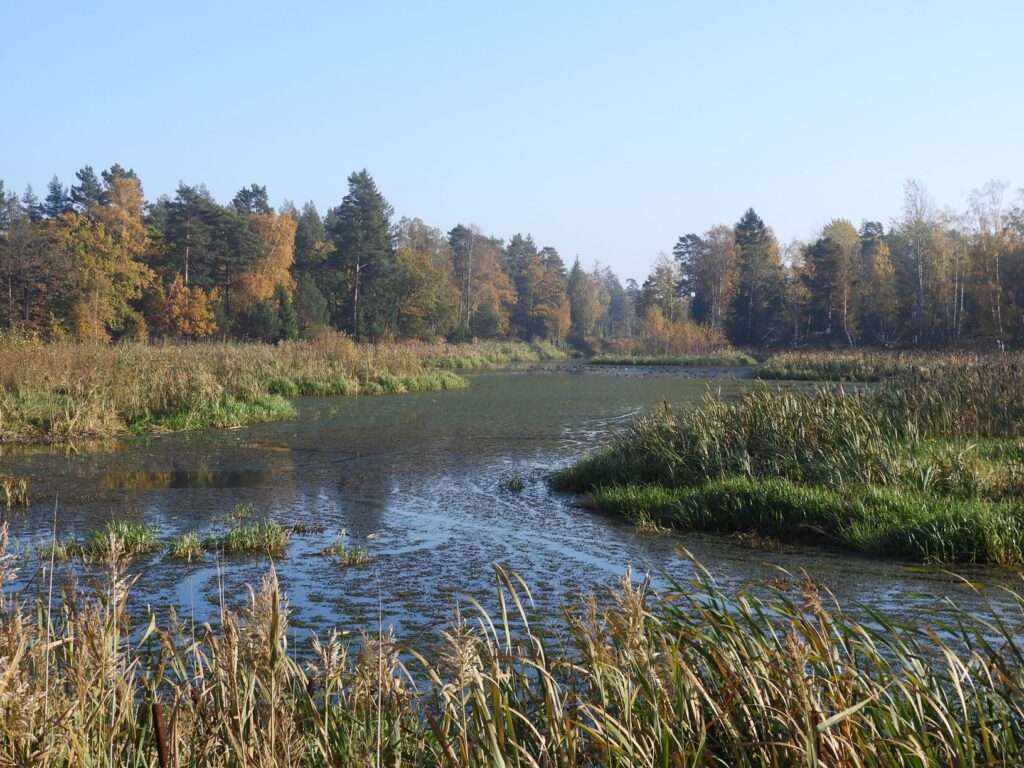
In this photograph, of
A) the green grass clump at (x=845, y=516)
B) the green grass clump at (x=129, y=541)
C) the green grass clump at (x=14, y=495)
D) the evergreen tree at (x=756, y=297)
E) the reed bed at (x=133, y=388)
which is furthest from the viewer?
the evergreen tree at (x=756, y=297)

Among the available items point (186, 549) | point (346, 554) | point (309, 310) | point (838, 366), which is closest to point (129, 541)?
A: point (186, 549)

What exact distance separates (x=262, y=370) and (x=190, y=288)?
33119 mm

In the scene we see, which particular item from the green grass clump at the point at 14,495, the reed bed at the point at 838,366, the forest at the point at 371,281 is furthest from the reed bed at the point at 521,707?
the forest at the point at 371,281

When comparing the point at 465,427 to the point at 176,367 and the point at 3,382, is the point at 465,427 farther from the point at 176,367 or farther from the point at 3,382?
the point at 3,382

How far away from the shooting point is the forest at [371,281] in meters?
48.9

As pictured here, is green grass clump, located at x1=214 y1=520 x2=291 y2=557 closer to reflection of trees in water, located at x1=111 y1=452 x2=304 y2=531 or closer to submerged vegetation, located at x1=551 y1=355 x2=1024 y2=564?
reflection of trees in water, located at x1=111 y1=452 x2=304 y2=531

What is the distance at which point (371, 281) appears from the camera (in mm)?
64625

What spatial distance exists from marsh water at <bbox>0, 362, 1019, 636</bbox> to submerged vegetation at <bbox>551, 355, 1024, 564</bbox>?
19.5 inches

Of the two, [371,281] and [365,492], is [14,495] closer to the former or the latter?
[365,492]

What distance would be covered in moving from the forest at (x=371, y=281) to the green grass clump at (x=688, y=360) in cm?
334

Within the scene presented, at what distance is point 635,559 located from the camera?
9031 millimetres

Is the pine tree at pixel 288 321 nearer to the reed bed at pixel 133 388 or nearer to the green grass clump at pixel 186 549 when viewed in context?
the reed bed at pixel 133 388

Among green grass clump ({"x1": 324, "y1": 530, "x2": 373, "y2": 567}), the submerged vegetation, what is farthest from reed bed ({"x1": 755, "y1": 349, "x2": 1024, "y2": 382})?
green grass clump ({"x1": 324, "y1": 530, "x2": 373, "y2": 567})

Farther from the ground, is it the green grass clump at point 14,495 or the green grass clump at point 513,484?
the green grass clump at point 14,495
